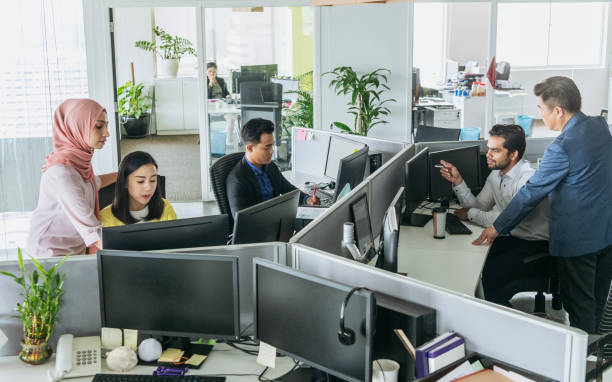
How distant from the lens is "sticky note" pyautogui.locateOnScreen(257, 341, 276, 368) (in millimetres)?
2229

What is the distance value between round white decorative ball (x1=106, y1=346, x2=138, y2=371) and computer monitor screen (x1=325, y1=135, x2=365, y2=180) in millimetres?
2731

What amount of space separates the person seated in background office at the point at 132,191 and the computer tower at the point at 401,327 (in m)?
1.51

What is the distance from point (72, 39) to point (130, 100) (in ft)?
8.59

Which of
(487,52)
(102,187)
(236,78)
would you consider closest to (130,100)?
(236,78)

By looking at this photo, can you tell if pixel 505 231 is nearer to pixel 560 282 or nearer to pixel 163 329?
pixel 560 282

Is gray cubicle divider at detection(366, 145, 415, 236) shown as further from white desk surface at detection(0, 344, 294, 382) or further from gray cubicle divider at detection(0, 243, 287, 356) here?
white desk surface at detection(0, 344, 294, 382)

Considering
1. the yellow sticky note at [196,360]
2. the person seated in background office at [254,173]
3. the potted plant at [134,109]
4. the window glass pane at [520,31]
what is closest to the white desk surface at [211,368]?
the yellow sticky note at [196,360]

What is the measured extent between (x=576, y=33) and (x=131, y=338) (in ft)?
23.3

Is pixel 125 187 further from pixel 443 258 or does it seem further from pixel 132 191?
pixel 443 258

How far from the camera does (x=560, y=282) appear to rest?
141 inches

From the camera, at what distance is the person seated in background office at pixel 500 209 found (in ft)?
12.0

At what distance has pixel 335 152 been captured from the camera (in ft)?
16.4

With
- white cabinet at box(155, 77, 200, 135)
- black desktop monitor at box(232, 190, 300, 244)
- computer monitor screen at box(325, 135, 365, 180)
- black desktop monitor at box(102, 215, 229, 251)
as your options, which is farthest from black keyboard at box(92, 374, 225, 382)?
white cabinet at box(155, 77, 200, 135)

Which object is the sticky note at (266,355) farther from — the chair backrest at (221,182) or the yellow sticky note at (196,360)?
the chair backrest at (221,182)
